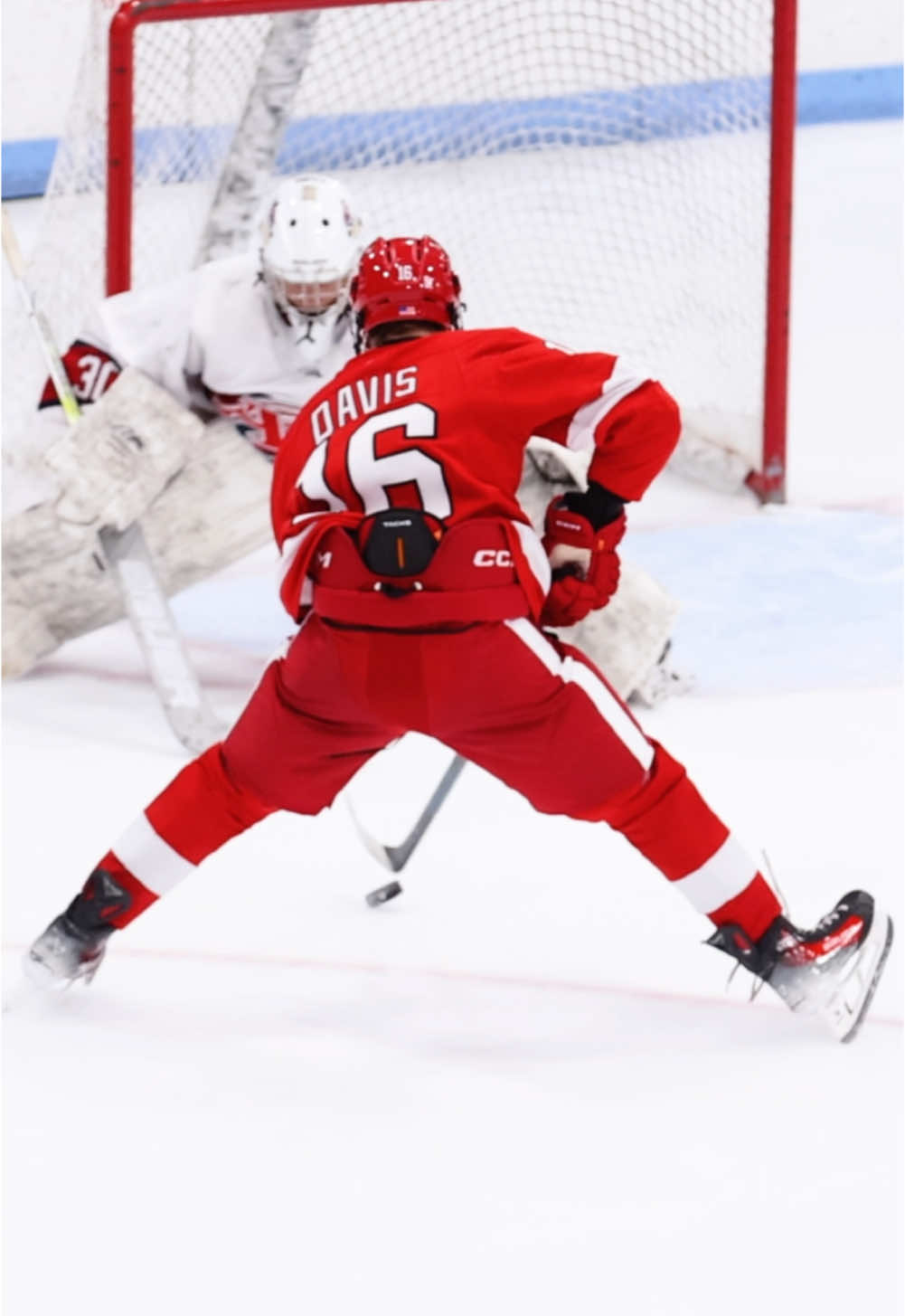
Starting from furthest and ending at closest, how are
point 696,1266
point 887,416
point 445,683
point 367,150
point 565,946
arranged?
1. point 887,416
2. point 367,150
3. point 565,946
4. point 445,683
5. point 696,1266

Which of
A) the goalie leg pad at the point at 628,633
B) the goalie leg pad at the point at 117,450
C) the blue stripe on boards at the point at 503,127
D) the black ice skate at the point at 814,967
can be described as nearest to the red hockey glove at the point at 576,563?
the black ice skate at the point at 814,967

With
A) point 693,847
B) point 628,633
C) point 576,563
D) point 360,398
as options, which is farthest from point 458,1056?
point 628,633

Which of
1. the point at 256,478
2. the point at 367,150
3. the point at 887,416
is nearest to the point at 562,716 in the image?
the point at 256,478

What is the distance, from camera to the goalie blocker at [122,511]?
2.74m

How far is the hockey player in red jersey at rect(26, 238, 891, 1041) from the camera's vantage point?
165 cm

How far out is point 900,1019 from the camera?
5.72 ft

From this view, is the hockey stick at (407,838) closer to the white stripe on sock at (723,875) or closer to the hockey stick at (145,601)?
the white stripe on sock at (723,875)

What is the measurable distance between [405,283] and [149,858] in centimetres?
62

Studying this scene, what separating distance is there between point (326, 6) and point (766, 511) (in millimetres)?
1317

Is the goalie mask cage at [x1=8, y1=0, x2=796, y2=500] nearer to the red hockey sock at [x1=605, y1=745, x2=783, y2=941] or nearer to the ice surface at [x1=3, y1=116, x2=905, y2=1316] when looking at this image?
the ice surface at [x1=3, y1=116, x2=905, y2=1316]

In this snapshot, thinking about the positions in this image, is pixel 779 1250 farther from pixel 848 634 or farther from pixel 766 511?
pixel 766 511

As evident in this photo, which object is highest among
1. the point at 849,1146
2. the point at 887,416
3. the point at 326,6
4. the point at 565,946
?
the point at 326,6

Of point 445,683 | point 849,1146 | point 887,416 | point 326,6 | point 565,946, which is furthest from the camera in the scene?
point 887,416

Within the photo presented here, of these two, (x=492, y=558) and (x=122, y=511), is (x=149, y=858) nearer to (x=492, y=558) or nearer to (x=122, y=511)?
(x=492, y=558)
